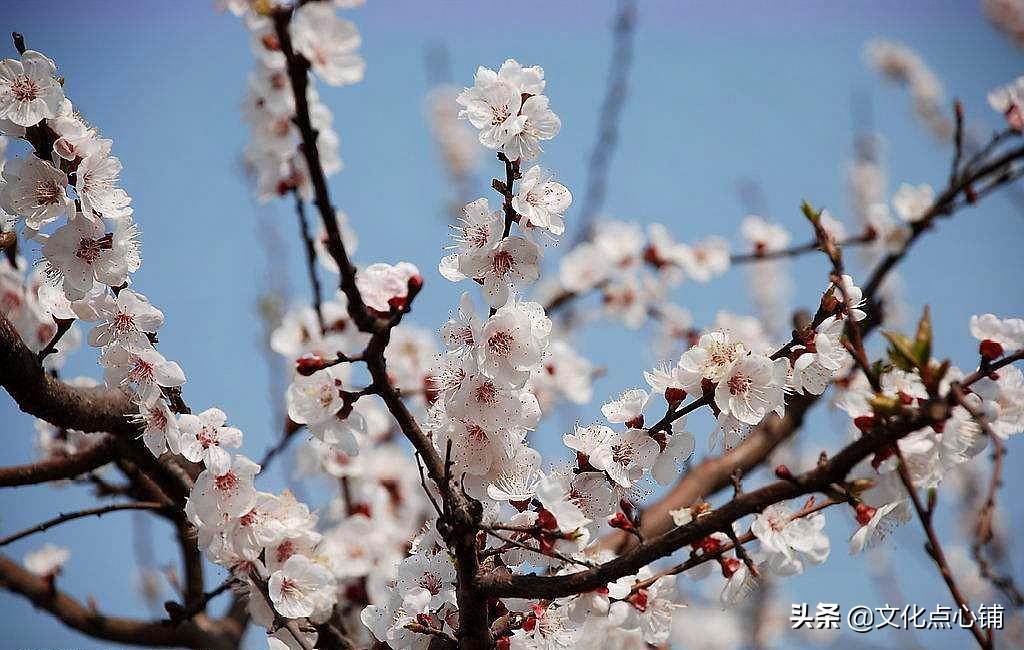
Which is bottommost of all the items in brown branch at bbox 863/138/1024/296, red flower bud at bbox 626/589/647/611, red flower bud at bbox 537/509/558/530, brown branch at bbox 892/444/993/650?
brown branch at bbox 892/444/993/650

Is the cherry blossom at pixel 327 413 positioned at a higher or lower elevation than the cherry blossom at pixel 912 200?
lower

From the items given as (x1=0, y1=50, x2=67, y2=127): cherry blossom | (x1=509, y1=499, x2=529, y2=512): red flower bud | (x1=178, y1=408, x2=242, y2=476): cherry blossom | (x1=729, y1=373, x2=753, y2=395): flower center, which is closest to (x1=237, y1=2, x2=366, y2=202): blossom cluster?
(x1=0, y1=50, x2=67, y2=127): cherry blossom

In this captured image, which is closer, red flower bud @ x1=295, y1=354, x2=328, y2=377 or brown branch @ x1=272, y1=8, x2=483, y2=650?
brown branch @ x1=272, y1=8, x2=483, y2=650

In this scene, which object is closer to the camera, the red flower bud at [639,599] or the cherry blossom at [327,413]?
the cherry blossom at [327,413]

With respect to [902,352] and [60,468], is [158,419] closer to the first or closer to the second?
[60,468]

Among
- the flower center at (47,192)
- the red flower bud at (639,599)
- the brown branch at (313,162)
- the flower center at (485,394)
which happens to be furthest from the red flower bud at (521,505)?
the flower center at (47,192)

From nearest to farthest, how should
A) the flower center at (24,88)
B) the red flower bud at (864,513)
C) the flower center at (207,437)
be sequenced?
the flower center at (24,88)
the red flower bud at (864,513)
the flower center at (207,437)

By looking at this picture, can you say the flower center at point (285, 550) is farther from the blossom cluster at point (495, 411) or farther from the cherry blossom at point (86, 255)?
the cherry blossom at point (86, 255)

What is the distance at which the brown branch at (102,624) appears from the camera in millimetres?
2457

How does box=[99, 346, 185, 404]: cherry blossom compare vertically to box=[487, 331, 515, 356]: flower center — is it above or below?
above

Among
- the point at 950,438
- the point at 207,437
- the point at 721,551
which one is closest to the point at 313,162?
the point at 207,437

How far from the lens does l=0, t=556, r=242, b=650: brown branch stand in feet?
8.06

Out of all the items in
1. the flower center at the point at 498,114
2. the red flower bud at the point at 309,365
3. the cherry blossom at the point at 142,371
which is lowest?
the red flower bud at the point at 309,365

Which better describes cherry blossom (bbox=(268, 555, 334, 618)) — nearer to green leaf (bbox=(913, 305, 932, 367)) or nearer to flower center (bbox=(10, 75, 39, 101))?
flower center (bbox=(10, 75, 39, 101))
